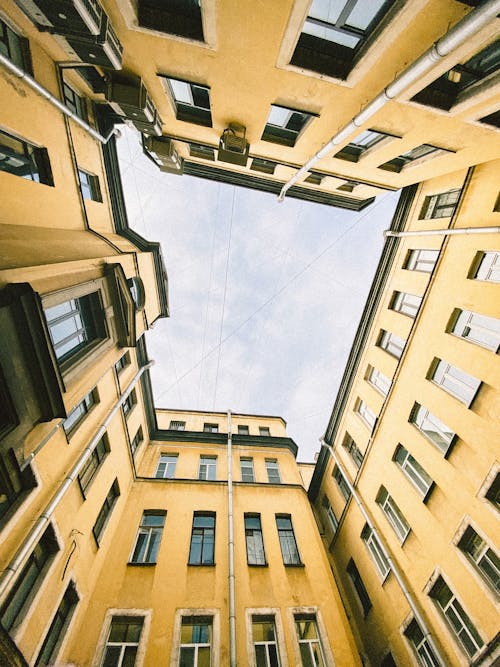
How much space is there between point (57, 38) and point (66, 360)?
8221mm

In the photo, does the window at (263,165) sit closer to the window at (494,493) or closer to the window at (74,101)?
the window at (74,101)

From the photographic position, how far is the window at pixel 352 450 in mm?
14634

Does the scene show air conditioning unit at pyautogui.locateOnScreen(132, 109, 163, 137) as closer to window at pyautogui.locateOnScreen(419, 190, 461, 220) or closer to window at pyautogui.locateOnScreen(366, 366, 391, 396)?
window at pyautogui.locateOnScreen(419, 190, 461, 220)

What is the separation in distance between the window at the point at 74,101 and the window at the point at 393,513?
19359 millimetres

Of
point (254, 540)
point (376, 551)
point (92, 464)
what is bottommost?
point (254, 540)

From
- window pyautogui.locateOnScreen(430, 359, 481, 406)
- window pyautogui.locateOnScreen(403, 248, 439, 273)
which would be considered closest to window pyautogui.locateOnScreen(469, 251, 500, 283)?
window pyautogui.locateOnScreen(403, 248, 439, 273)

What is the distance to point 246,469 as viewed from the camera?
16.7m

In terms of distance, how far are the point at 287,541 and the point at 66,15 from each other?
748 inches

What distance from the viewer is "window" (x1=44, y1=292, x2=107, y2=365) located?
7496 millimetres

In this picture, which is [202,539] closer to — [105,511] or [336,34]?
[105,511]

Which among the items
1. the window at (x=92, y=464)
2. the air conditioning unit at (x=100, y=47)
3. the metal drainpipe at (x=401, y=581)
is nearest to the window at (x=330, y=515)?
the metal drainpipe at (x=401, y=581)

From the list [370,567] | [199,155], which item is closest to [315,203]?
[199,155]

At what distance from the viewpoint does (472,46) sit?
5289mm

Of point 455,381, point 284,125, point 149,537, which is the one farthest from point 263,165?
point 149,537
